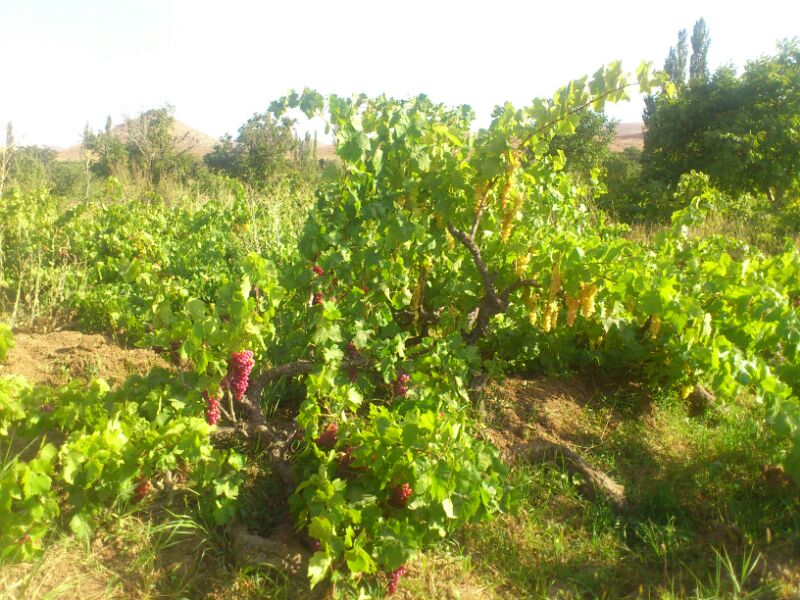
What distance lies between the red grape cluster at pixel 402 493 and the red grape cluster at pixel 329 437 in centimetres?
33

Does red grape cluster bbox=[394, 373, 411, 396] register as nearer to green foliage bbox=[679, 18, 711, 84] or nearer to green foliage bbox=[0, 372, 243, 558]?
green foliage bbox=[0, 372, 243, 558]

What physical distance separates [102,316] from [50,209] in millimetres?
2788

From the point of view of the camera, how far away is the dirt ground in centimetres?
326

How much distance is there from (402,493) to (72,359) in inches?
92.8

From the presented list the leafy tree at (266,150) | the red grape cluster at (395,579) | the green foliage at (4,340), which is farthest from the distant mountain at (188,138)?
the red grape cluster at (395,579)

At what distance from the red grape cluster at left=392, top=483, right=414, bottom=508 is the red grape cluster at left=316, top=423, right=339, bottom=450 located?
0.33 m

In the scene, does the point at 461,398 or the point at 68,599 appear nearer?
the point at 68,599

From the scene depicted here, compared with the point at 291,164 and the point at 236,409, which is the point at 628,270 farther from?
the point at 291,164

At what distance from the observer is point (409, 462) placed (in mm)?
1989

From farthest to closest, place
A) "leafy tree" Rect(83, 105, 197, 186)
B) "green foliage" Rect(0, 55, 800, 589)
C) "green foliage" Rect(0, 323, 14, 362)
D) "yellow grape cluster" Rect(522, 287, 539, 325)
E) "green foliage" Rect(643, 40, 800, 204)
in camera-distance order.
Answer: "leafy tree" Rect(83, 105, 197, 186) < "green foliage" Rect(643, 40, 800, 204) < "yellow grape cluster" Rect(522, 287, 539, 325) < "green foliage" Rect(0, 323, 14, 362) < "green foliage" Rect(0, 55, 800, 589)

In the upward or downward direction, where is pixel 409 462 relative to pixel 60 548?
upward

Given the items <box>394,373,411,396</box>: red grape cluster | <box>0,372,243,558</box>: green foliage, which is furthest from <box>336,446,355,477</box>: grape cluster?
<box>394,373,411,396</box>: red grape cluster

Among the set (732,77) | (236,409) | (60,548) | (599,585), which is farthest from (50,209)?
(732,77)

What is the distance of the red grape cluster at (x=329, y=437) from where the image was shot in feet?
7.61
